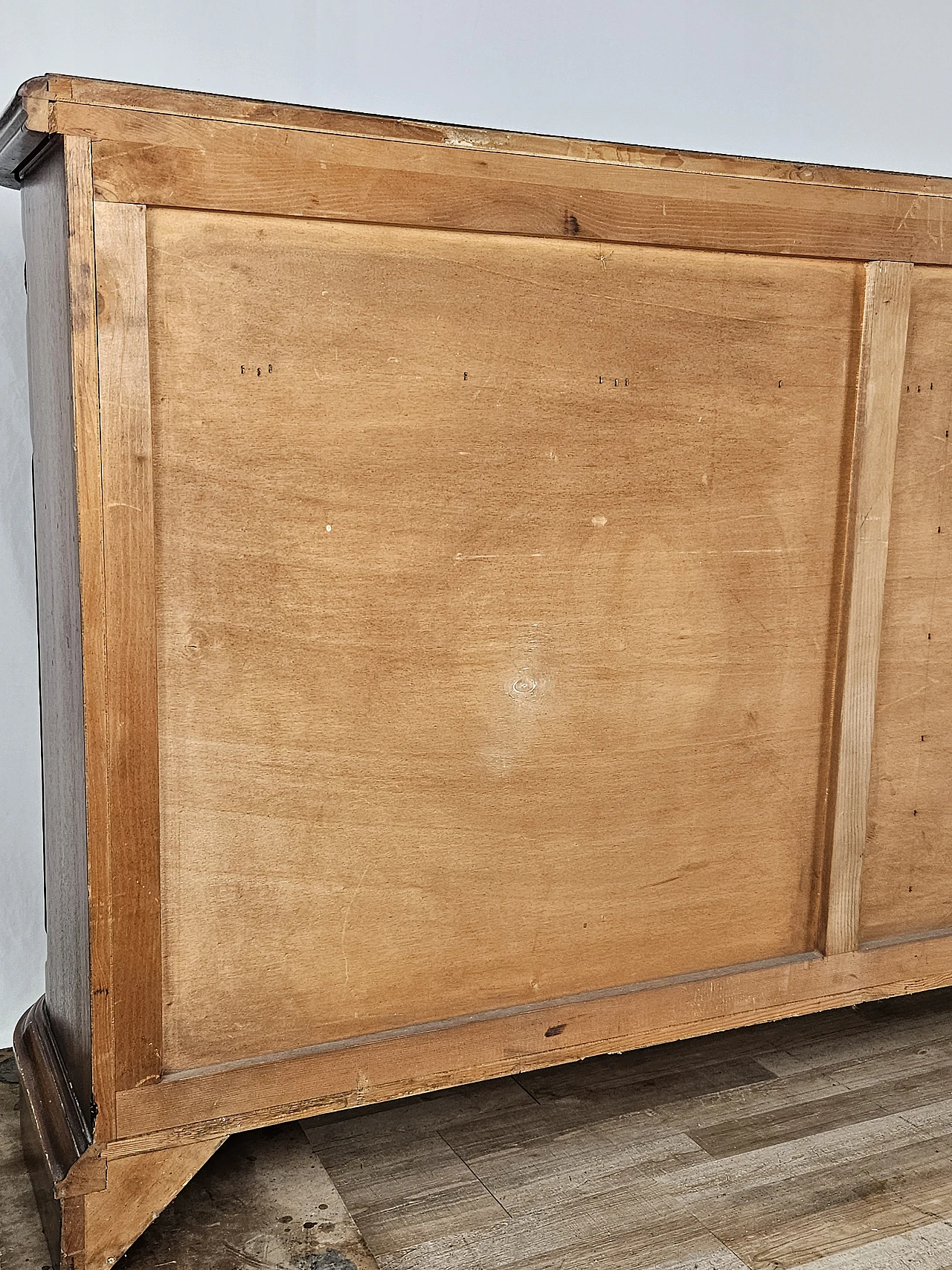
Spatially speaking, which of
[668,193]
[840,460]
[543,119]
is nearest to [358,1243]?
[840,460]

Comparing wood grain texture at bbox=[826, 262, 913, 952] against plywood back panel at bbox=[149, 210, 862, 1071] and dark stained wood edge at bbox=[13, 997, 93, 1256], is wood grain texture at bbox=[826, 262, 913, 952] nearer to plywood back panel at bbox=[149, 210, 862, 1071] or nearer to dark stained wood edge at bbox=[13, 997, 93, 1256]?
plywood back panel at bbox=[149, 210, 862, 1071]

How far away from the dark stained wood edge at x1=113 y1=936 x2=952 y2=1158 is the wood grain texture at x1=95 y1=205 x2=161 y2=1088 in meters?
0.06

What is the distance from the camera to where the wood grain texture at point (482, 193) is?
1.02 meters

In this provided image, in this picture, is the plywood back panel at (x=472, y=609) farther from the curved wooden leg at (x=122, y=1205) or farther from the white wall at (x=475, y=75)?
the white wall at (x=475, y=75)

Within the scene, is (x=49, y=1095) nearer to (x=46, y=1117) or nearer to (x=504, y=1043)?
(x=46, y=1117)

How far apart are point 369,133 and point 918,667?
87 centimetres

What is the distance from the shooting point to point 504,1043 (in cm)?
129

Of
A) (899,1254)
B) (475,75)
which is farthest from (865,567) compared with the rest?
(475,75)

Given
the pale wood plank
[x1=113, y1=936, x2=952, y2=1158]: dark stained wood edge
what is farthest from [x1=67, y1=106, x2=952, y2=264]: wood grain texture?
the pale wood plank

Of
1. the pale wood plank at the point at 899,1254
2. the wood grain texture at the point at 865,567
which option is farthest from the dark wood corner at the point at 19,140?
the pale wood plank at the point at 899,1254

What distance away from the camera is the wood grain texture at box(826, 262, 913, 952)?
52.6 inches

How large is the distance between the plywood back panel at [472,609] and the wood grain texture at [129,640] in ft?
0.06

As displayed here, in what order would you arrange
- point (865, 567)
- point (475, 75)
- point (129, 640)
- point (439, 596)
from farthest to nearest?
point (475, 75)
point (865, 567)
point (439, 596)
point (129, 640)

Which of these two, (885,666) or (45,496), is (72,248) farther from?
(885,666)
